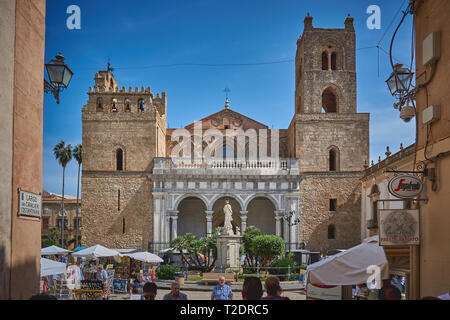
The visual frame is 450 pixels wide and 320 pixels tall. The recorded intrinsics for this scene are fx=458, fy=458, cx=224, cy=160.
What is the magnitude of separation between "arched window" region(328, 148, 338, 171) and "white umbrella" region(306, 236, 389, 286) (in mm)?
23434

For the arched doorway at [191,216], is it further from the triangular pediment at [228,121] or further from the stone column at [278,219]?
the triangular pediment at [228,121]

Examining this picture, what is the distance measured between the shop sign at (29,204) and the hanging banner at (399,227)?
605cm

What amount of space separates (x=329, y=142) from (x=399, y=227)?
22326 millimetres

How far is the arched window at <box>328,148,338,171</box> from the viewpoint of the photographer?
99.1 feet

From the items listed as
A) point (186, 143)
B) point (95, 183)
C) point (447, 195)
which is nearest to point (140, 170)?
point (95, 183)

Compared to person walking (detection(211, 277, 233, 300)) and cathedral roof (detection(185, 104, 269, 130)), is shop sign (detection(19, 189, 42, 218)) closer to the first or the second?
person walking (detection(211, 277, 233, 300))

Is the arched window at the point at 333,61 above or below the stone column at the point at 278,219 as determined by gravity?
above

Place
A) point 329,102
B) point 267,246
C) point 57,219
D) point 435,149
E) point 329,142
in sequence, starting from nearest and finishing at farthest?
point 435,149, point 267,246, point 329,142, point 329,102, point 57,219

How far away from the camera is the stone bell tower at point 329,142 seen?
29.1 m

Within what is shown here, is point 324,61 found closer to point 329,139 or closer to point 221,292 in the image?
point 329,139

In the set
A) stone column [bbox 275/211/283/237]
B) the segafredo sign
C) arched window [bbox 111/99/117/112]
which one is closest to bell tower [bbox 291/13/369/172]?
stone column [bbox 275/211/283/237]

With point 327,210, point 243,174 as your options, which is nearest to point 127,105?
point 243,174

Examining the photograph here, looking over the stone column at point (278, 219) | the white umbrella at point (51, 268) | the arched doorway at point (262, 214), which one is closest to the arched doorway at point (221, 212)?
the arched doorway at point (262, 214)

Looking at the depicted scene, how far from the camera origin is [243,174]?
29.4 metres
